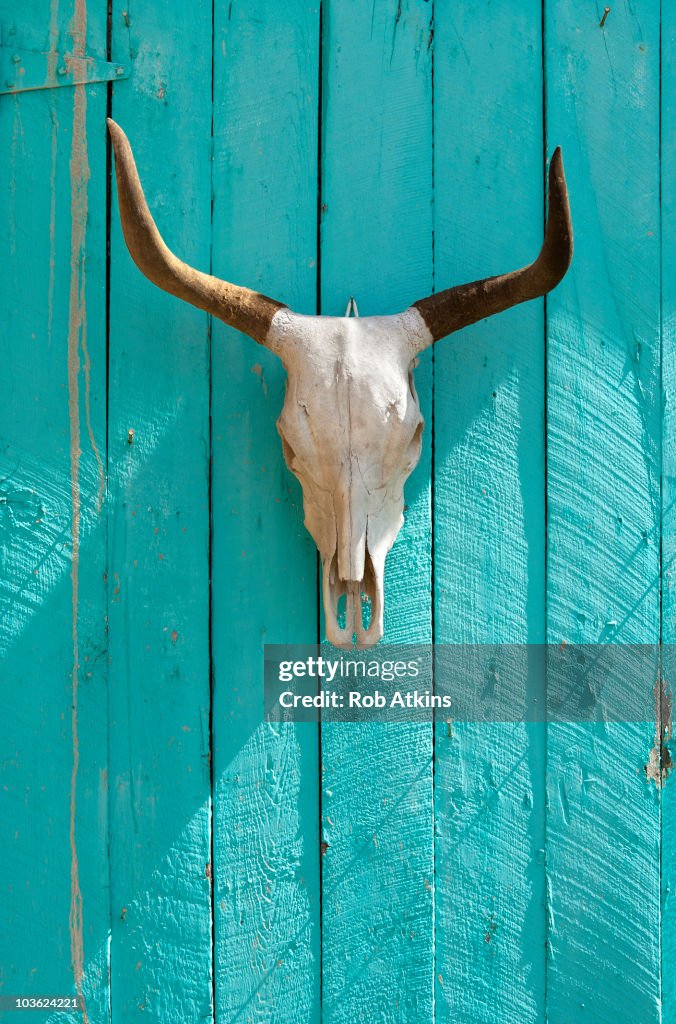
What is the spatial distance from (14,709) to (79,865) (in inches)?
12.7

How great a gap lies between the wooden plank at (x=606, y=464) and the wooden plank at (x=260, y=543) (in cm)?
48

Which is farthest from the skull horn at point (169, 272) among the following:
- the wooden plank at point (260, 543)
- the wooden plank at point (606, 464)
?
the wooden plank at point (606, 464)

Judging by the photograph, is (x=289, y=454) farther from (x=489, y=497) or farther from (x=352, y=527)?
(x=489, y=497)

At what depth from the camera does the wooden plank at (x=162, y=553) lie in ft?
6.10

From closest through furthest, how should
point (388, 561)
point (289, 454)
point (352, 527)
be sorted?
point (352, 527) < point (289, 454) < point (388, 561)

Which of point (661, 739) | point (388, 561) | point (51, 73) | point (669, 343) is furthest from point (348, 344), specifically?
point (661, 739)

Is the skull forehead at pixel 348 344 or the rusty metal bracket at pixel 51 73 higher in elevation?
the rusty metal bracket at pixel 51 73

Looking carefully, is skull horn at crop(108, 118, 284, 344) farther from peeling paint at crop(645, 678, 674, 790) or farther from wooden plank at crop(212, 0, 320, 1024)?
peeling paint at crop(645, 678, 674, 790)

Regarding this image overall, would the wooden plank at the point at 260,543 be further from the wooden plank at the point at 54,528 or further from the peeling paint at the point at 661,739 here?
the peeling paint at the point at 661,739

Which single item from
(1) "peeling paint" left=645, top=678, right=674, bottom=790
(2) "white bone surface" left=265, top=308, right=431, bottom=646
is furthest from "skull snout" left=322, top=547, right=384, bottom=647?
(1) "peeling paint" left=645, top=678, right=674, bottom=790

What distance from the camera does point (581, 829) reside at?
189 cm

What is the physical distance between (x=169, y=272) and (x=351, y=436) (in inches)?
16.5

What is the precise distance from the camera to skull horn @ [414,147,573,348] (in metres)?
1.58

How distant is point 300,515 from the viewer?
1872mm
